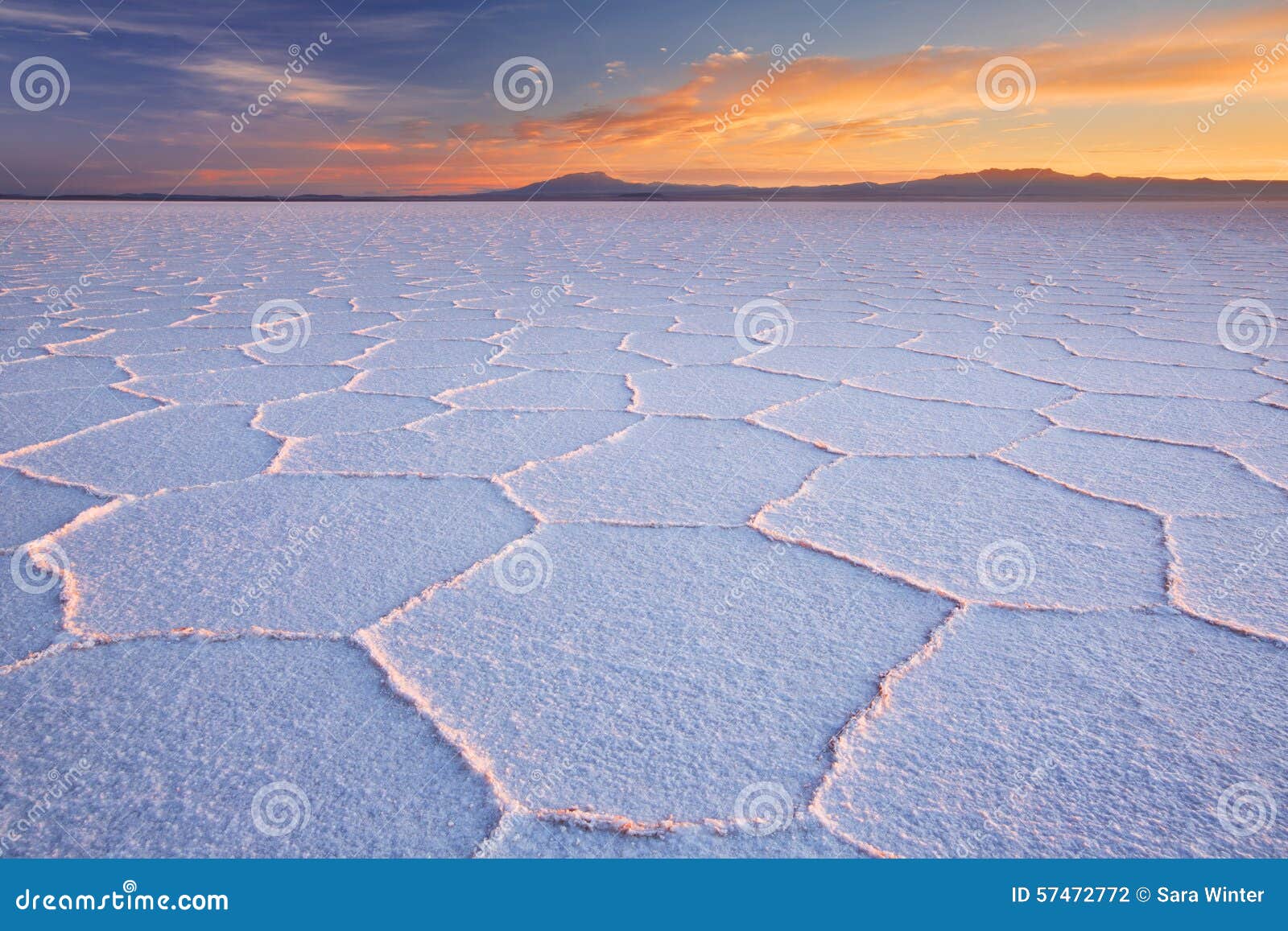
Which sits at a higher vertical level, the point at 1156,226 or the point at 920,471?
the point at 1156,226

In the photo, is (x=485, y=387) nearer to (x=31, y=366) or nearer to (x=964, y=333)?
(x=31, y=366)

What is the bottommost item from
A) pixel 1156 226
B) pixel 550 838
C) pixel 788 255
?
pixel 550 838

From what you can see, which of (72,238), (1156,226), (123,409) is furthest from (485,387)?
(1156,226)

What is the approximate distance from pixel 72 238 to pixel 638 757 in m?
10.3

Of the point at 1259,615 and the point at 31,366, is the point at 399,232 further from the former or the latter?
the point at 1259,615

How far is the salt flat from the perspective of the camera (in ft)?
2.70

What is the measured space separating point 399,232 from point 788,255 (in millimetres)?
5402

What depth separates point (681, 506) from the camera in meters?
1.52

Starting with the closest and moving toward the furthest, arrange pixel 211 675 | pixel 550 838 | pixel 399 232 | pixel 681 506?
pixel 550 838
pixel 211 675
pixel 681 506
pixel 399 232

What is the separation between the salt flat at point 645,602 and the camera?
0.82 metres

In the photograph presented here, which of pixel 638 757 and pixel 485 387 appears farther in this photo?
pixel 485 387

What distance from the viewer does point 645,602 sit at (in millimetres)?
1196

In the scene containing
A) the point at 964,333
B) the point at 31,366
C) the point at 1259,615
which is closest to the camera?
the point at 1259,615

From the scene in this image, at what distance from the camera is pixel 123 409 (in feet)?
6.96
